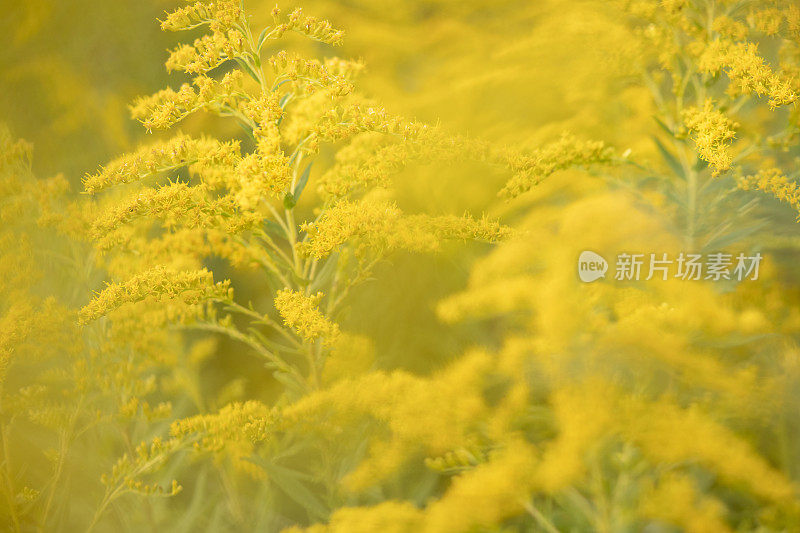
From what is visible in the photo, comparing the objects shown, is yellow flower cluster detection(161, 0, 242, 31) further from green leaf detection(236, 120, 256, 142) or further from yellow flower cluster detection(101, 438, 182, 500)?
yellow flower cluster detection(101, 438, 182, 500)

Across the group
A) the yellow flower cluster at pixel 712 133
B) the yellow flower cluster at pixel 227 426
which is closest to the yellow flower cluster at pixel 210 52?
the yellow flower cluster at pixel 227 426

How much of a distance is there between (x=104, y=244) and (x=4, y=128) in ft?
0.69

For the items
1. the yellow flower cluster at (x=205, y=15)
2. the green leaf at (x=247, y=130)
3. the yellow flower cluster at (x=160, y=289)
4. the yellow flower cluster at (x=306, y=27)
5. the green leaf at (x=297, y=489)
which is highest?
the yellow flower cluster at (x=205, y=15)

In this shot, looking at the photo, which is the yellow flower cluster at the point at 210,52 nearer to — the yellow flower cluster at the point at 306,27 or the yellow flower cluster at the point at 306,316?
the yellow flower cluster at the point at 306,27

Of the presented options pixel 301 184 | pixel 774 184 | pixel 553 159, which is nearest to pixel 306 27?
Answer: pixel 301 184

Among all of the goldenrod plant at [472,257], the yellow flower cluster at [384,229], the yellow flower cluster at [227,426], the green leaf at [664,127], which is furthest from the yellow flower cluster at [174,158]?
the green leaf at [664,127]

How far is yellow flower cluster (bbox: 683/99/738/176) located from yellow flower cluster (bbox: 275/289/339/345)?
0.43 metres

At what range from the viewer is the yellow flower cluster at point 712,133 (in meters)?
0.59

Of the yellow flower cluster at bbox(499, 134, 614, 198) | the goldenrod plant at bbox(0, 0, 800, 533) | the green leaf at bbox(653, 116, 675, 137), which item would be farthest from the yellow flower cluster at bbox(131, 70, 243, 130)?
the green leaf at bbox(653, 116, 675, 137)

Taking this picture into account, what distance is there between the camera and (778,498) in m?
0.60

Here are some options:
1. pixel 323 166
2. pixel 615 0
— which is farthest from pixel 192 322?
pixel 615 0

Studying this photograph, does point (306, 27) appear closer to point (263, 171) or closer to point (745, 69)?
point (263, 171)

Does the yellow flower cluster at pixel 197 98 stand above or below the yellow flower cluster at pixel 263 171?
above

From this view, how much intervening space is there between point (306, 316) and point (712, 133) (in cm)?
46
